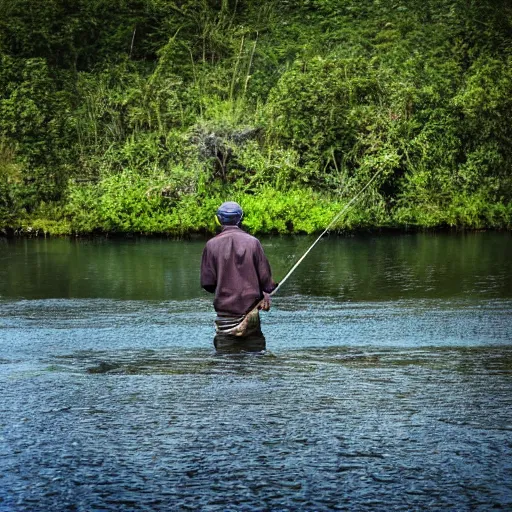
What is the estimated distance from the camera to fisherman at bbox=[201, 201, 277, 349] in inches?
398

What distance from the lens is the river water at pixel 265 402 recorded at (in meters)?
5.75

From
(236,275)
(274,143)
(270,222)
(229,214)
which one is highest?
(274,143)

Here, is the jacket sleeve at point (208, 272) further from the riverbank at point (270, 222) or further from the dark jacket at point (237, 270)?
the riverbank at point (270, 222)

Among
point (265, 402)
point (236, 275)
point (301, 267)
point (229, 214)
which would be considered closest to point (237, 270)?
point (236, 275)

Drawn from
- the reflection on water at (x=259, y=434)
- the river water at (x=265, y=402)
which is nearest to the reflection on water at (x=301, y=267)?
the river water at (x=265, y=402)

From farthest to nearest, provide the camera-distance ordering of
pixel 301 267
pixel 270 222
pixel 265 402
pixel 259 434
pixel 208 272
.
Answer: pixel 270 222 < pixel 301 267 < pixel 208 272 < pixel 265 402 < pixel 259 434

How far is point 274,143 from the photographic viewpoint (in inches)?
1126

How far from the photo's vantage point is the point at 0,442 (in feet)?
21.9

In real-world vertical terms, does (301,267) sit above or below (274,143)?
below

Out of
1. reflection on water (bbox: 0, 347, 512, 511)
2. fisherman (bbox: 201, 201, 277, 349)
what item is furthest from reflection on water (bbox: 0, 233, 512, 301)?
reflection on water (bbox: 0, 347, 512, 511)

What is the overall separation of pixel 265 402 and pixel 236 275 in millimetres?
2549

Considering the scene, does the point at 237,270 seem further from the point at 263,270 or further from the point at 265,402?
the point at 265,402

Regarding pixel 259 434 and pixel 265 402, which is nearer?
pixel 259 434

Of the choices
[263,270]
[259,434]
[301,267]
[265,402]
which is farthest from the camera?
[301,267]
